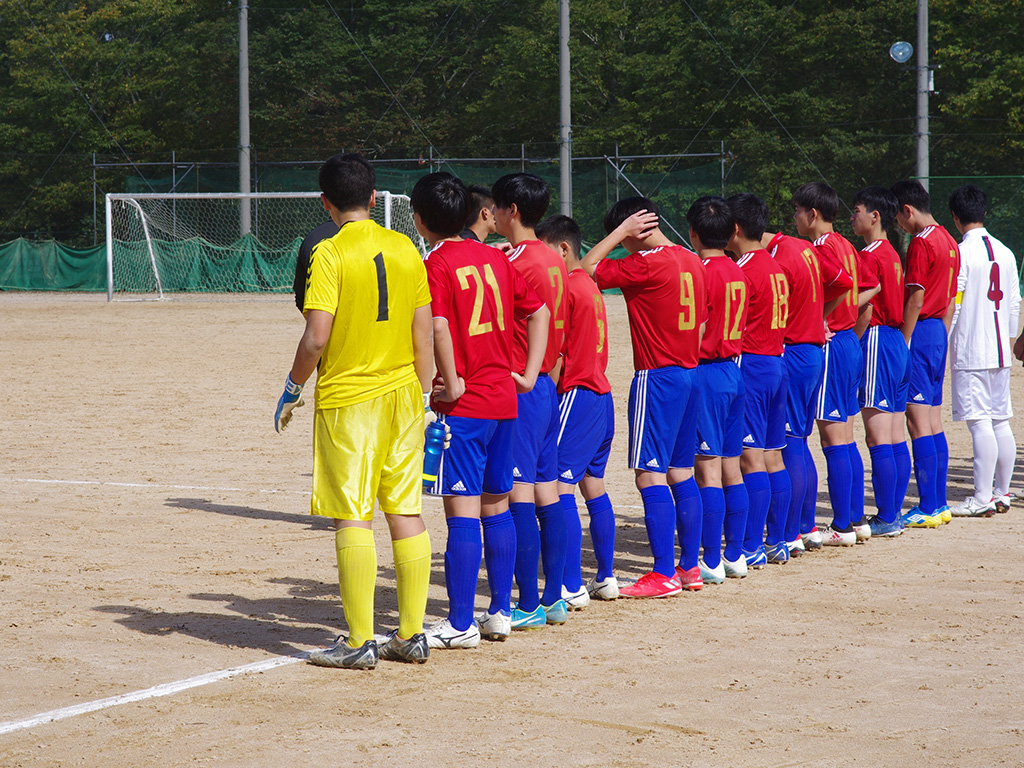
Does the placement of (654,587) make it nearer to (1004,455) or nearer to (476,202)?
(476,202)

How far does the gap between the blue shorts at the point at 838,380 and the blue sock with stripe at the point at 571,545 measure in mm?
2300

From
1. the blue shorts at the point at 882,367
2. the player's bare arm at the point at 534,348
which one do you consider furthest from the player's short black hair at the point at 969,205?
the player's bare arm at the point at 534,348

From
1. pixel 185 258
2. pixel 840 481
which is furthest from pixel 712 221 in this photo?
pixel 185 258

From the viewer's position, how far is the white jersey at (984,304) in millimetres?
8570

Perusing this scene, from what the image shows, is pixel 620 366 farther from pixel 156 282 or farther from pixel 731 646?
pixel 156 282

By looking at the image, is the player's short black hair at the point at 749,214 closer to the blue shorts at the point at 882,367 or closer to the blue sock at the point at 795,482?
the blue sock at the point at 795,482

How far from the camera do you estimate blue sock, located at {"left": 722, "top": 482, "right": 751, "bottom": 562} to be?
6695mm

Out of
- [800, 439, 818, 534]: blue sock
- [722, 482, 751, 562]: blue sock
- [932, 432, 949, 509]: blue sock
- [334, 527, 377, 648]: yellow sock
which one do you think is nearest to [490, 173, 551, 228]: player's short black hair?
[334, 527, 377, 648]: yellow sock

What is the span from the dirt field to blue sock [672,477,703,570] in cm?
23

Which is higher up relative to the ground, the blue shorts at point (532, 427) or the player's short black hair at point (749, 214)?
the player's short black hair at point (749, 214)

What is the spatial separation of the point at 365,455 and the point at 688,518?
2.26 meters

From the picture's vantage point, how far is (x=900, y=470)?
8055 mm

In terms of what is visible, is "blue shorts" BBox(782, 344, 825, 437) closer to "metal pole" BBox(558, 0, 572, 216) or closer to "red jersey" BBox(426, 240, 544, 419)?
Answer: "red jersey" BBox(426, 240, 544, 419)

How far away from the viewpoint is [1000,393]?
339 inches
